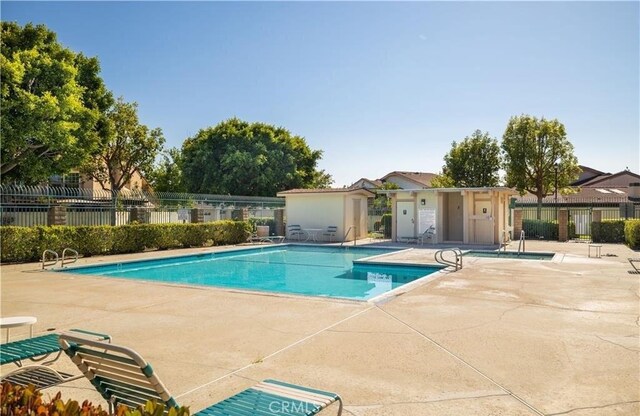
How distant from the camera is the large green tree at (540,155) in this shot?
103 ft

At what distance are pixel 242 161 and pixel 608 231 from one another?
24417 millimetres

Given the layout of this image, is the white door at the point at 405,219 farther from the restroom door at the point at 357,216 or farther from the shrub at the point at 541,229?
the shrub at the point at 541,229

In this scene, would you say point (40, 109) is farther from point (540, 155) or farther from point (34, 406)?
point (540, 155)

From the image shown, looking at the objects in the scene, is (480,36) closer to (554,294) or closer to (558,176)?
(554,294)

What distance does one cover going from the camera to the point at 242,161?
117ft

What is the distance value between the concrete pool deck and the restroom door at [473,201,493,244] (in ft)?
36.9

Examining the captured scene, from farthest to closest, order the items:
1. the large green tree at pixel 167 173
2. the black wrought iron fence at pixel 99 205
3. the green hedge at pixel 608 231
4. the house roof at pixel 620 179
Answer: the house roof at pixel 620 179, the large green tree at pixel 167 173, the green hedge at pixel 608 231, the black wrought iron fence at pixel 99 205

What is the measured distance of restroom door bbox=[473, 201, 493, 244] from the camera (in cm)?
2178

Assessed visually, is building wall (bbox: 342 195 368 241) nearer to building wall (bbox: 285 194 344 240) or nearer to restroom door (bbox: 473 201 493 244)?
building wall (bbox: 285 194 344 240)

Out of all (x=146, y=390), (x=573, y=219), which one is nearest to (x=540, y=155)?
(x=573, y=219)

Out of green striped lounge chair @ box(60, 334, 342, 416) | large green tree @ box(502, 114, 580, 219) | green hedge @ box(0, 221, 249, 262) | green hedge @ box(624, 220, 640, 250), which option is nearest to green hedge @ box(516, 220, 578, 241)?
green hedge @ box(624, 220, 640, 250)

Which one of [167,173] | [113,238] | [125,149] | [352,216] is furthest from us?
[167,173]

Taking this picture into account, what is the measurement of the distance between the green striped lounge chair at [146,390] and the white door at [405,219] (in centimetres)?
2075
